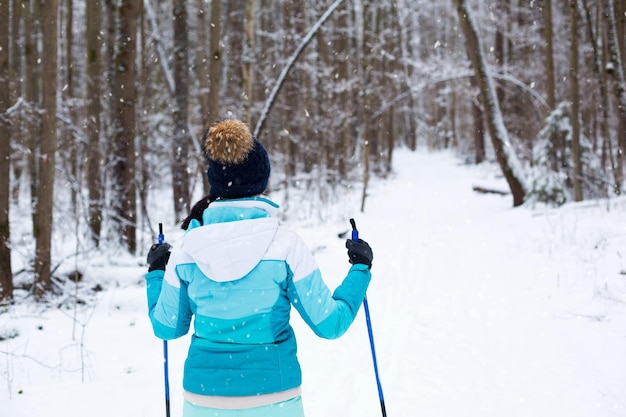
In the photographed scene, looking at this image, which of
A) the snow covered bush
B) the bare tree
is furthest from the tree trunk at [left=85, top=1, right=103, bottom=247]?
the snow covered bush

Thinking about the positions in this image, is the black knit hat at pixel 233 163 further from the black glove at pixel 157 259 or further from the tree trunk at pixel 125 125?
the tree trunk at pixel 125 125

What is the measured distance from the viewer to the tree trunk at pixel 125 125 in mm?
9602

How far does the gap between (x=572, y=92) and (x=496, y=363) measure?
30.6 ft

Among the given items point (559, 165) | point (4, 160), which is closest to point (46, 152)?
point (4, 160)

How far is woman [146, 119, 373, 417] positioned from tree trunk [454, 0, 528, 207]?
13.1m

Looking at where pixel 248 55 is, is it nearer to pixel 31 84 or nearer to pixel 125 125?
pixel 125 125

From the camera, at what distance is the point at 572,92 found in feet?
39.5

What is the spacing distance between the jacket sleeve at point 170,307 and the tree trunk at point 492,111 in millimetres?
13230

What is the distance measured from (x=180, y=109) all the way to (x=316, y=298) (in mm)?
11537

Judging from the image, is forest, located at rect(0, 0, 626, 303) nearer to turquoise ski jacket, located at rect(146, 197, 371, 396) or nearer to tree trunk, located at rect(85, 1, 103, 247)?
tree trunk, located at rect(85, 1, 103, 247)

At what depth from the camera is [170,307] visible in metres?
2.07

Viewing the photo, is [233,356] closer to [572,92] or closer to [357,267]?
[357,267]

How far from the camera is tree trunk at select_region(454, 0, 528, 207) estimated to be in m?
13.9

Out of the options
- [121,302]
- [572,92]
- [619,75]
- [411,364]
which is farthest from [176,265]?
[572,92]
